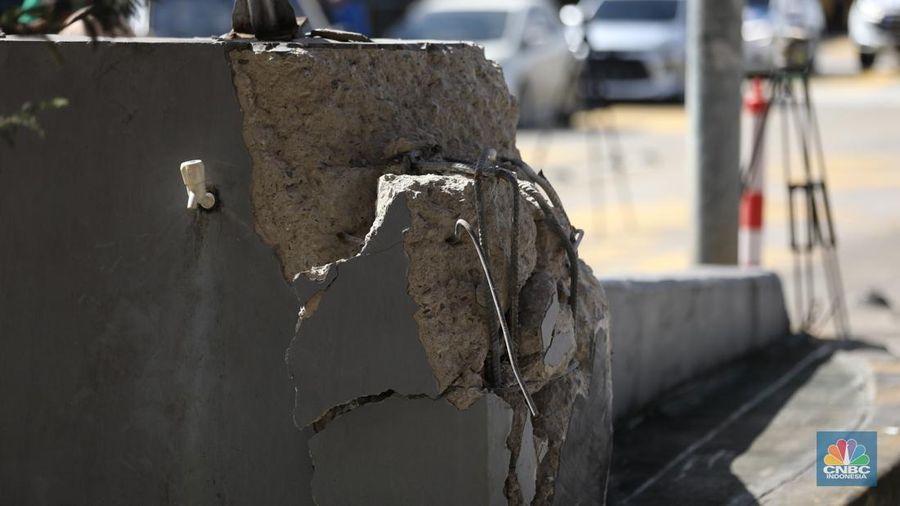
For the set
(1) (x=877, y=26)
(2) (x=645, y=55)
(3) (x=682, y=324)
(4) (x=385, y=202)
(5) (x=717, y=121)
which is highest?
(4) (x=385, y=202)

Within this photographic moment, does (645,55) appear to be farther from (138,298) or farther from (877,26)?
(138,298)

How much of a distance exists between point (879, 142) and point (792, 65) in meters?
8.88

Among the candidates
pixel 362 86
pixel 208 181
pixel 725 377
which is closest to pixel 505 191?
pixel 362 86

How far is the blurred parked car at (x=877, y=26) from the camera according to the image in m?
24.0

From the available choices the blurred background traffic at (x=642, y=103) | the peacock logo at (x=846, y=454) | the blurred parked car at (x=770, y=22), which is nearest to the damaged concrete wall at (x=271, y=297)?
the peacock logo at (x=846, y=454)

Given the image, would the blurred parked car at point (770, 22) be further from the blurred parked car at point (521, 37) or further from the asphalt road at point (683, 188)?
the blurred parked car at point (521, 37)

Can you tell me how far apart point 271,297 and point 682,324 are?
254 centimetres

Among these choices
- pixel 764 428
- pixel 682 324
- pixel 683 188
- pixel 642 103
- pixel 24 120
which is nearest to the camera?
pixel 24 120

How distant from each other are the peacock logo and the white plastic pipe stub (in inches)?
84.7

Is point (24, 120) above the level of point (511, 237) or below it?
above

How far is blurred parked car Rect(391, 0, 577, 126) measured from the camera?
1820 cm

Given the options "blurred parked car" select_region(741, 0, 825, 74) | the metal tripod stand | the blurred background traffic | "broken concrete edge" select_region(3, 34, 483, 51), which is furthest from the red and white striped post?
"blurred parked car" select_region(741, 0, 825, 74)

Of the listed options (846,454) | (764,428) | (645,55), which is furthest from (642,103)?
(846,454)

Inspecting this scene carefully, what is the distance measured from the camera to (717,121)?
6.90 meters
